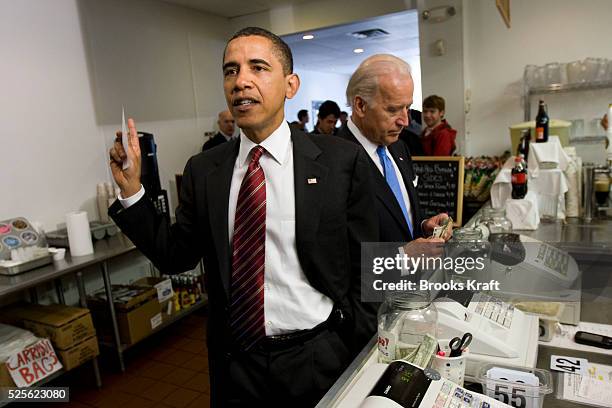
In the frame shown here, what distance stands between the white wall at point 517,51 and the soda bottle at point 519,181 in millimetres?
2089

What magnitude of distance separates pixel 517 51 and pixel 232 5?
287cm

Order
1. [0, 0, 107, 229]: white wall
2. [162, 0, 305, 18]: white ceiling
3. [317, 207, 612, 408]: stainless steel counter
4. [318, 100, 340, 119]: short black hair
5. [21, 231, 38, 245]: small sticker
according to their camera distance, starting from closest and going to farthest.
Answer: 1. [317, 207, 612, 408]: stainless steel counter
2. [21, 231, 38, 245]: small sticker
3. [0, 0, 107, 229]: white wall
4. [318, 100, 340, 119]: short black hair
5. [162, 0, 305, 18]: white ceiling

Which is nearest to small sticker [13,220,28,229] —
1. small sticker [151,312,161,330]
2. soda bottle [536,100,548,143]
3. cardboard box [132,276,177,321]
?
cardboard box [132,276,177,321]

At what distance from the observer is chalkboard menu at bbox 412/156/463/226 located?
3023mm

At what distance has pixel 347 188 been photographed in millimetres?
1264

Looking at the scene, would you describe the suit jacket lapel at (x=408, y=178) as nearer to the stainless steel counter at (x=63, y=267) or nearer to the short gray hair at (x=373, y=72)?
the short gray hair at (x=373, y=72)

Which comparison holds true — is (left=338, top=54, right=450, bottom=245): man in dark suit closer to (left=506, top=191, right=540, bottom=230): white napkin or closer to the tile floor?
(left=506, top=191, right=540, bottom=230): white napkin

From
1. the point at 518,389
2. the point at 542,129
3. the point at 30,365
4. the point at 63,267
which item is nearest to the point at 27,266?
the point at 63,267

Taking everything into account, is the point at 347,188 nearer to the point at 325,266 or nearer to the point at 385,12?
the point at 325,266

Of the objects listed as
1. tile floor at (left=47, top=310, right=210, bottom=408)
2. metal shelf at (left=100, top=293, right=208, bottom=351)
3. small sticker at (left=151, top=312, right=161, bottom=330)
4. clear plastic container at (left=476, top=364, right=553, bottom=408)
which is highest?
clear plastic container at (left=476, top=364, right=553, bottom=408)

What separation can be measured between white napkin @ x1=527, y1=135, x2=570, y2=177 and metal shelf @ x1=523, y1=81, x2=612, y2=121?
149 cm

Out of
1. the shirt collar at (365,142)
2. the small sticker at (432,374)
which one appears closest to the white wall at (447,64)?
the shirt collar at (365,142)

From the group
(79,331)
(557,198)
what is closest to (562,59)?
(557,198)

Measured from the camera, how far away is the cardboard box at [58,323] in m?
2.62
